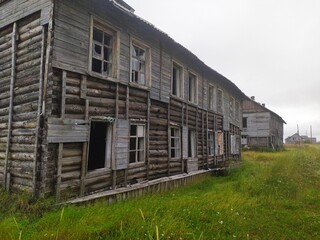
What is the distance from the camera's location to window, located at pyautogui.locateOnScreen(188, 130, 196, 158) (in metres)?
14.2

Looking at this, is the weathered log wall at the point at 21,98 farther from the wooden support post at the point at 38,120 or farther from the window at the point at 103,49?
the window at the point at 103,49

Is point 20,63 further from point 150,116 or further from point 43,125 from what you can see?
point 150,116

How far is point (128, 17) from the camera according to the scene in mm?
9188

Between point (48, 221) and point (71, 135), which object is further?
point (71, 135)

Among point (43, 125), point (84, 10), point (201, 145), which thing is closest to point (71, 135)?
point (43, 125)

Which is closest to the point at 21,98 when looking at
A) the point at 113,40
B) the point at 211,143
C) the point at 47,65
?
the point at 47,65

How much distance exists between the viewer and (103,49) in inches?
335

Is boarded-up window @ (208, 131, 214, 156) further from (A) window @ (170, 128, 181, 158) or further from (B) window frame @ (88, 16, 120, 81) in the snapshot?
(B) window frame @ (88, 16, 120, 81)

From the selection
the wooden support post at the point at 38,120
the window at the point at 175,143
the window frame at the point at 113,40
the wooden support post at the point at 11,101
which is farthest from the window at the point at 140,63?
the wooden support post at the point at 11,101

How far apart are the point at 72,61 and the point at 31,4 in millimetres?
2060

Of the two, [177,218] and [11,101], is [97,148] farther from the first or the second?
A: [177,218]

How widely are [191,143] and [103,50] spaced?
Answer: 7.50 meters

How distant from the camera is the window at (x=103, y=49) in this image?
8.37m

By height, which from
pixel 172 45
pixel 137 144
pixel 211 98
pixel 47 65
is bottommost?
pixel 137 144
